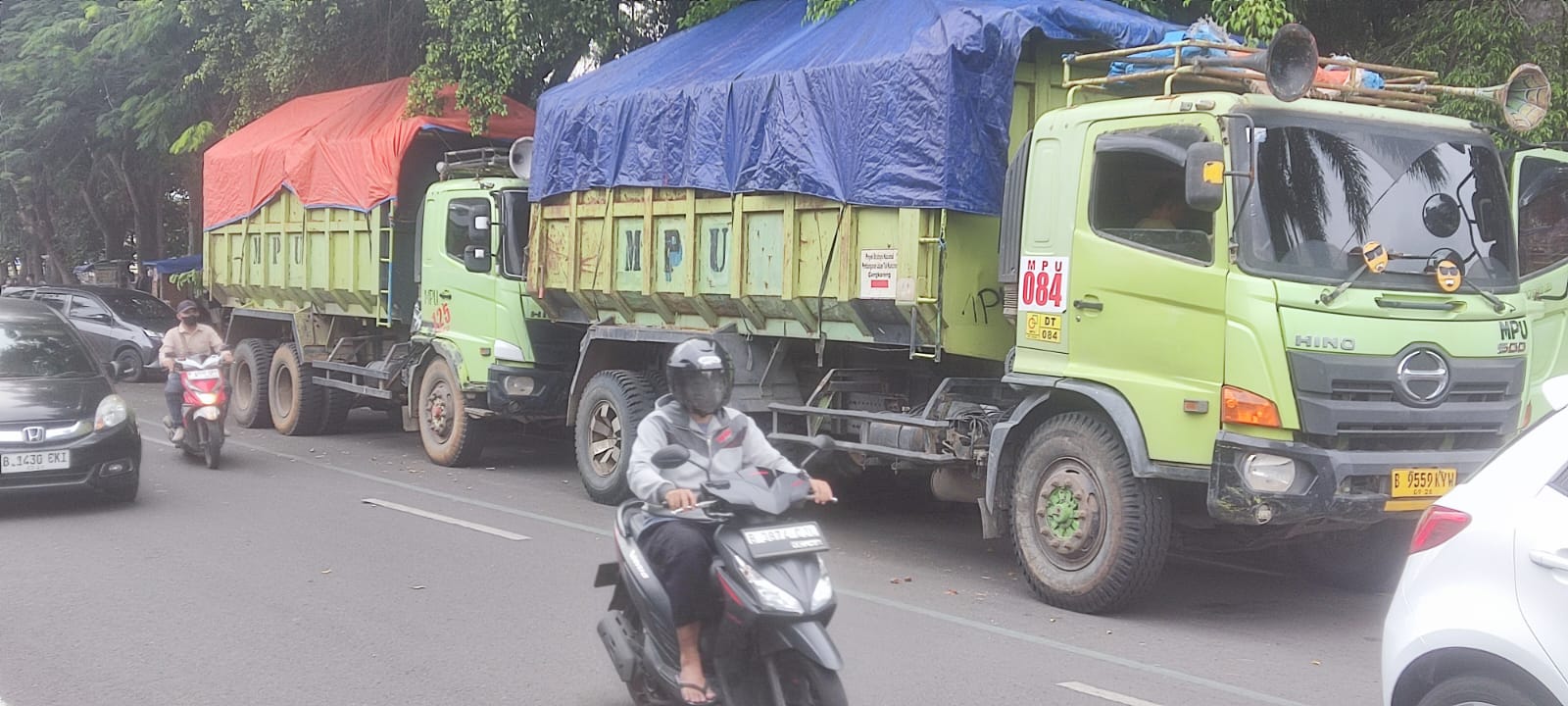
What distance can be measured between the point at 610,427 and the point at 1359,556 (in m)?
5.34

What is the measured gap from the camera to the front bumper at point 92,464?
9.00 m

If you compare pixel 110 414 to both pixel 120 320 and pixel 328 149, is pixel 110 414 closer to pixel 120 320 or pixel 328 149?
pixel 328 149

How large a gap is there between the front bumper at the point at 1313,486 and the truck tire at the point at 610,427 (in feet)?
15.8

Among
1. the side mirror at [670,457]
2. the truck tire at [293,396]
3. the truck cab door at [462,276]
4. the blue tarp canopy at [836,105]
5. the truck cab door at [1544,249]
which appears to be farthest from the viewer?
the truck tire at [293,396]

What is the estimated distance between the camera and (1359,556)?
793 centimetres

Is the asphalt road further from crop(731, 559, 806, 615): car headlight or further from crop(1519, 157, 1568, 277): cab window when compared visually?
crop(1519, 157, 1568, 277): cab window

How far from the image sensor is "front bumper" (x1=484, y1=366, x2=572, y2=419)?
38.5 ft

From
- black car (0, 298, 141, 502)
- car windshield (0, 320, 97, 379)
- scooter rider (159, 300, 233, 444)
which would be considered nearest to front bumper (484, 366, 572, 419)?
scooter rider (159, 300, 233, 444)

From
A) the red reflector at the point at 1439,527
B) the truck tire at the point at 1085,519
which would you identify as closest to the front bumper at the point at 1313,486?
the truck tire at the point at 1085,519

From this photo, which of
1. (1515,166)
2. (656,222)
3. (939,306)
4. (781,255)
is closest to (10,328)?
(656,222)

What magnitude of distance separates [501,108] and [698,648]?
10895 millimetres

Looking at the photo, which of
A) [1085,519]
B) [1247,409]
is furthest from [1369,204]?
[1085,519]

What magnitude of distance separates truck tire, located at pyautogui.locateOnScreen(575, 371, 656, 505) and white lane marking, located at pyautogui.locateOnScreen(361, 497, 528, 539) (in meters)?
1.25

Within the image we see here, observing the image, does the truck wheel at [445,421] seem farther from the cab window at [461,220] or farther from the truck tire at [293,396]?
the truck tire at [293,396]
